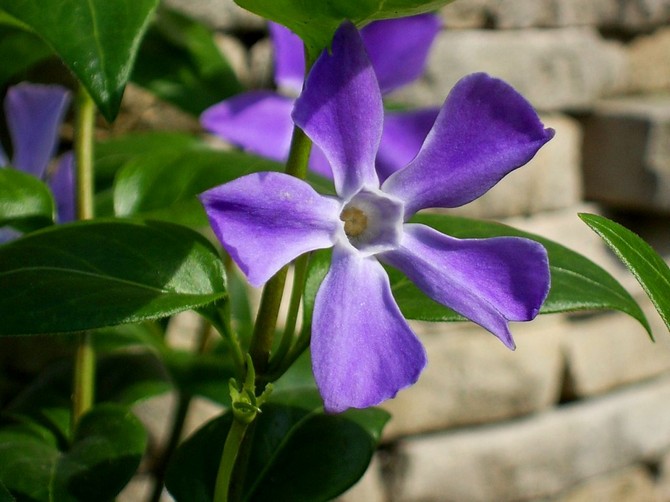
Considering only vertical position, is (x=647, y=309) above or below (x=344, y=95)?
below

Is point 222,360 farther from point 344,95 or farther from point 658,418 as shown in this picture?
point 658,418

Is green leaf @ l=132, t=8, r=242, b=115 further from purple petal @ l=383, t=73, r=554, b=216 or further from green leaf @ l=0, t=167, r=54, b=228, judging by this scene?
purple petal @ l=383, t=73, r=554, b=216

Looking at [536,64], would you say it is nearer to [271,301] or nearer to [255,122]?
[255,122]

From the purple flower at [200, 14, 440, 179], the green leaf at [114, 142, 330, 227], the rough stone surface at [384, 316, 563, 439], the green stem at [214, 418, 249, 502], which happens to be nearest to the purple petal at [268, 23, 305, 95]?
the purple flower at [200, 14, 440, 179]

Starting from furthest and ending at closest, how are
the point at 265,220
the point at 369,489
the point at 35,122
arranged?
1. the point at 369,489
2. the point at 35,122
3. the point at 265,220

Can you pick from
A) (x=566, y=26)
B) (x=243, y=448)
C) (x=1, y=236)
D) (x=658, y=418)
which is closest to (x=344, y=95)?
(x=243, y=448)

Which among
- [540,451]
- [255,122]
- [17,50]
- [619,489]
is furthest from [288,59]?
[619,489]
